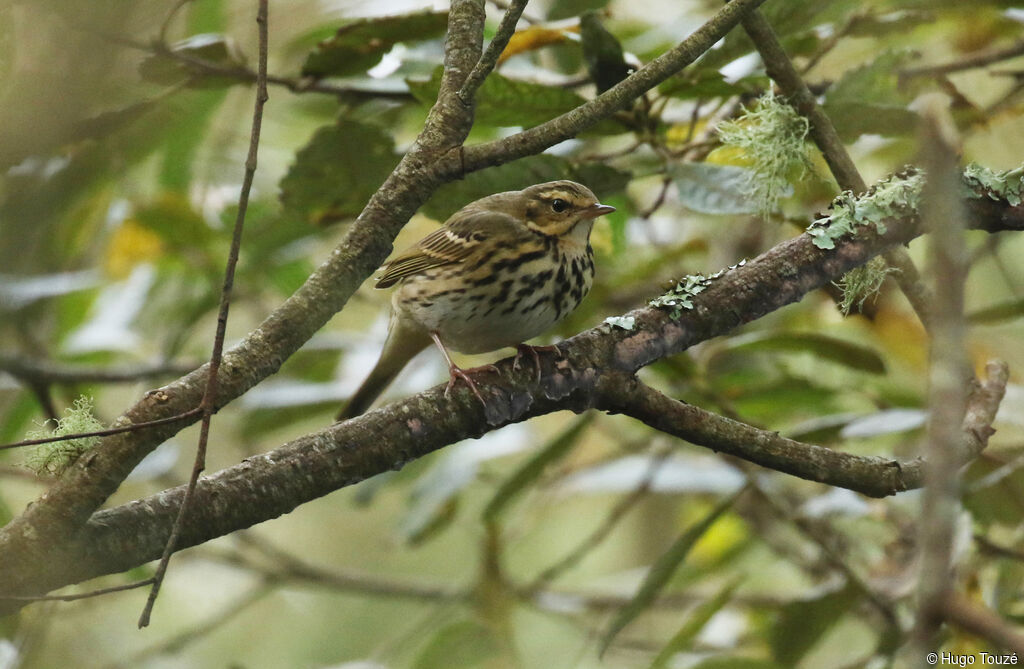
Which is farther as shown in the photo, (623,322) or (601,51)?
(601,51)

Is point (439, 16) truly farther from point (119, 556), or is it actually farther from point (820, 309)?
point (820, 309)

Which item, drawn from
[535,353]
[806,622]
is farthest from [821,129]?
[806,622]


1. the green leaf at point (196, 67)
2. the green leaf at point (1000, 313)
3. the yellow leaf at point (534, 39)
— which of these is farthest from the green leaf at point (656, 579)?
the green leaf at point (196, 67)

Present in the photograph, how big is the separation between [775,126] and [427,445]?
4.53 ft

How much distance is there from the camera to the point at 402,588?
4.79m

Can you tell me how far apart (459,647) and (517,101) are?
6.84ft

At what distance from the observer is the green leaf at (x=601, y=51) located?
2.84m

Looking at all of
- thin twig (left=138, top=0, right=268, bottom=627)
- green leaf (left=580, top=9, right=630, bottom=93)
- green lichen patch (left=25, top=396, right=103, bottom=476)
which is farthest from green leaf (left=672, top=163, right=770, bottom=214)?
green lichen patch (left=25, top=396, right=103, bottom=476)

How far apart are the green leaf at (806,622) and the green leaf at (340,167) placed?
2.06m

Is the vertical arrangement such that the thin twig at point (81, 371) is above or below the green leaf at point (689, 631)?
above

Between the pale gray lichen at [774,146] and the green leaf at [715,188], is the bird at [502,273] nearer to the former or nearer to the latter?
the green leaf at [715,188]

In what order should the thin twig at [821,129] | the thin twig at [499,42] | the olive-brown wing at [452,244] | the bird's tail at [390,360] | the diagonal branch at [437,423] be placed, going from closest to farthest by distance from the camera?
the diagonal branch at [437,423]
the thin twig at [499,42]
the thin twig at [821,129]
the olive-brown wing at [452,244]
the bird's tail at [390,360]

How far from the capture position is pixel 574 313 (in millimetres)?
4445

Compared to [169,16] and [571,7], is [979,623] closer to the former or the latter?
[169,16]
